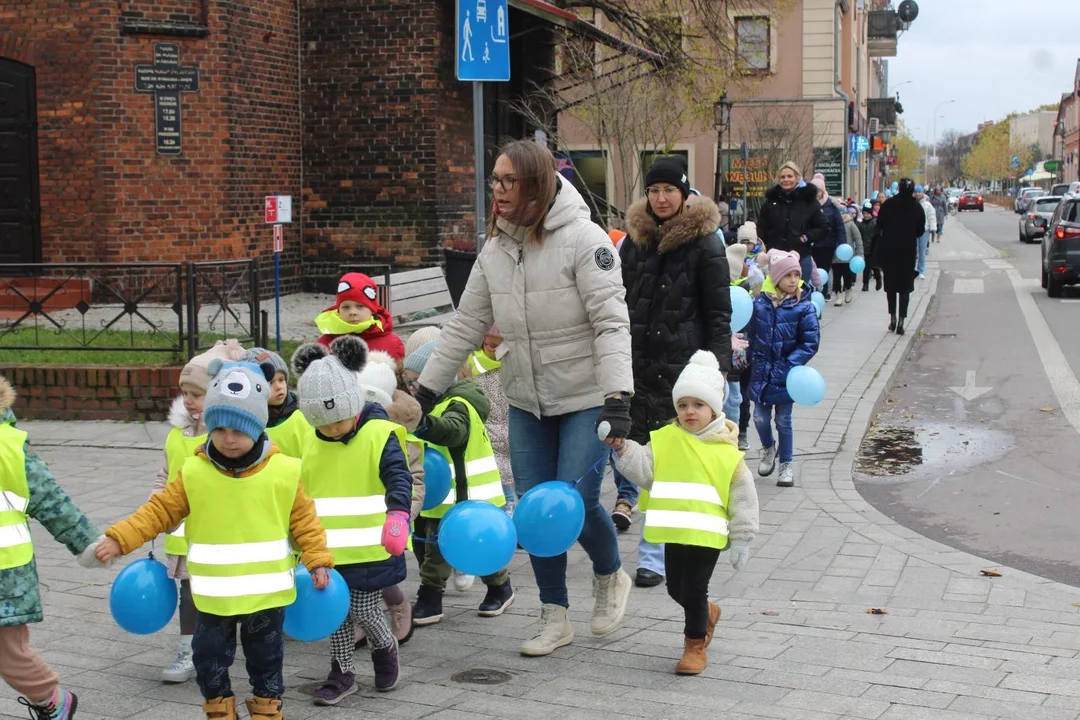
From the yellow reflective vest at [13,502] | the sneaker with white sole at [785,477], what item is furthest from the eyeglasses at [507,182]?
the sneaker with white sole at [785,477]

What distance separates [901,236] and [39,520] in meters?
14.0

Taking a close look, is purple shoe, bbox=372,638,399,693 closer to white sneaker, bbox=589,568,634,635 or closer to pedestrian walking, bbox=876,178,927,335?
white sneaker, bbox=589,568,634,635

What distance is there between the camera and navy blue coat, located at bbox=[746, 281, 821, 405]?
877cm

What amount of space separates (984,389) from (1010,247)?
3211 centimetres

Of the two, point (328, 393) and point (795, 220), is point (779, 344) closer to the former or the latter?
point (795, 220)

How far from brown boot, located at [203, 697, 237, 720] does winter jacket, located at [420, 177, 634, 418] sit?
5.64 feet

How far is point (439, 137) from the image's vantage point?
1698 cm

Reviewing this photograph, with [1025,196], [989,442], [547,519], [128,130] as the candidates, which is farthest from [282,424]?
[1025,196]

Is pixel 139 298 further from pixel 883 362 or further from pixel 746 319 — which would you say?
pixel 883 362

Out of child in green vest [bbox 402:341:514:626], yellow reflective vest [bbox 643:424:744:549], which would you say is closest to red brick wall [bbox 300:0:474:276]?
child in green vest [bbox 402:341:514:626]

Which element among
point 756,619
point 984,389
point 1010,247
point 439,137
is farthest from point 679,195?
point 1010,247

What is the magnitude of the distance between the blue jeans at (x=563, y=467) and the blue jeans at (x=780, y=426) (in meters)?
3.43

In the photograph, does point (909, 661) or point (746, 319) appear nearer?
point (909, 661)

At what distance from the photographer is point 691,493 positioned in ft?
16.8
